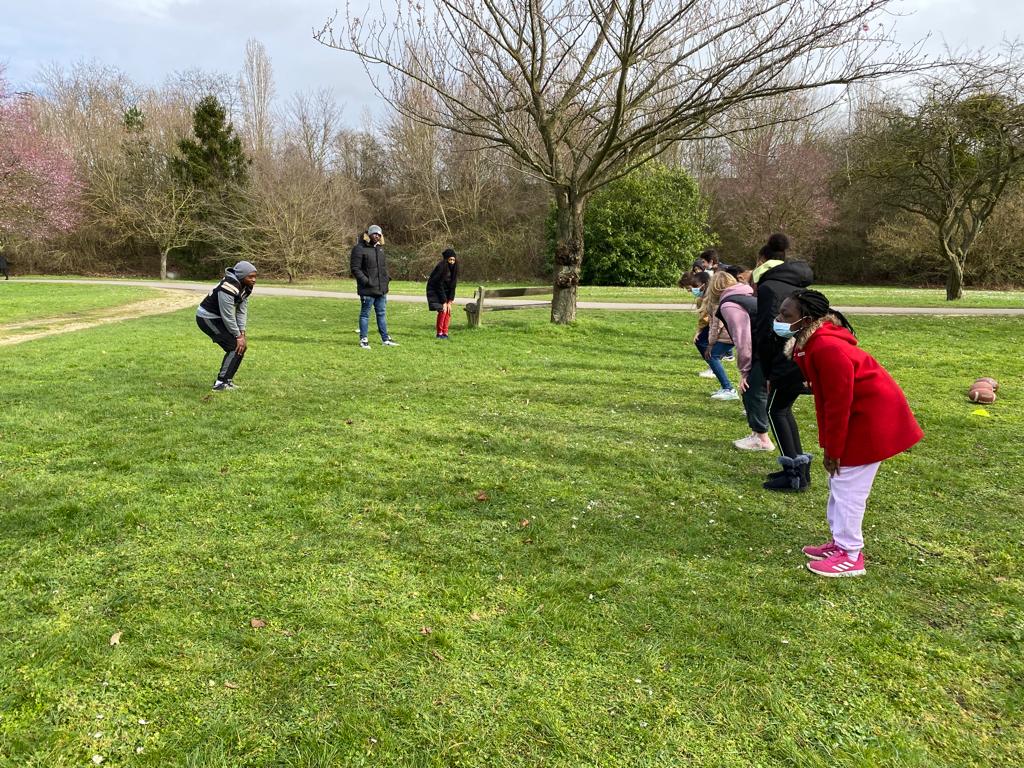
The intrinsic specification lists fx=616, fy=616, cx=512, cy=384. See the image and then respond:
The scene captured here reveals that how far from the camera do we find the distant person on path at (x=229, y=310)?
736cm

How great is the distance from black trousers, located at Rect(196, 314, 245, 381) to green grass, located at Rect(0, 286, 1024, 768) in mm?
1056

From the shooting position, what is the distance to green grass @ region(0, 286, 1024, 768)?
2455 millimetres

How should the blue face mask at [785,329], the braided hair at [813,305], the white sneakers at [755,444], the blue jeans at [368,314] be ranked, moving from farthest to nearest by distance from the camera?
the blue jeans at [368,314] < the white sneakers at [755,444] < the blue face mask at [785,329] < the braided hair at [813,305]

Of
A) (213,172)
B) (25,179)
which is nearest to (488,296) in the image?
(25,179)

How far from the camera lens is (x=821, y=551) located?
385 cm

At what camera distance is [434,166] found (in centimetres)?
3881

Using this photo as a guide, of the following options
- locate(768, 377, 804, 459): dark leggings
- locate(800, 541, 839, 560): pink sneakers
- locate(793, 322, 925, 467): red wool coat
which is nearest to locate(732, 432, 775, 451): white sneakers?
locate(768, 377, 804, 459): dark leggings

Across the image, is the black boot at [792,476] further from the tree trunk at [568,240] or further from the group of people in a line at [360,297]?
the tree trunk at [568,240]

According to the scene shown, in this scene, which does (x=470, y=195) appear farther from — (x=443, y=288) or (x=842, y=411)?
(x=842, y=411)

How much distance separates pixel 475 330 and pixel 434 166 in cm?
2864

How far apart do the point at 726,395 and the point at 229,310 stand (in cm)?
623

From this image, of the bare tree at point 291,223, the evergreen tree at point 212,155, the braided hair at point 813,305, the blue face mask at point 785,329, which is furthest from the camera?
the evergreen tree at point 212,155

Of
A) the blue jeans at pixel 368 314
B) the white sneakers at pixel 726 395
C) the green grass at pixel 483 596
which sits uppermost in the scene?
the blue jeans at pixel 368 314

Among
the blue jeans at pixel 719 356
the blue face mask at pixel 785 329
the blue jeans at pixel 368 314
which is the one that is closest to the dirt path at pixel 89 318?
the blue jeans at pixel 368 314
